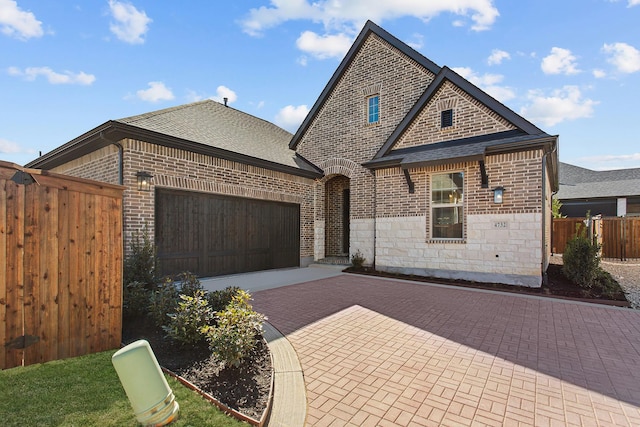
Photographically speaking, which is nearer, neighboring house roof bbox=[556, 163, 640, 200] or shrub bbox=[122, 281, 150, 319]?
shrub bbox=[122, 281, 150, 319]

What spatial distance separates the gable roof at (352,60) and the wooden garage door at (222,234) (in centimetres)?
401

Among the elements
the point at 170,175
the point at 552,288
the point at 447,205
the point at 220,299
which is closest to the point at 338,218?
the point at 447,205

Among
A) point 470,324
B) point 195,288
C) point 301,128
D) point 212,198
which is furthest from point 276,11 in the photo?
point 470,324

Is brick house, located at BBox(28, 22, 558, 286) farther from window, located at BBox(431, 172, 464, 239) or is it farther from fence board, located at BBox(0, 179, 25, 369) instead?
fence board, located at BBox(0, 179, 25, 369)

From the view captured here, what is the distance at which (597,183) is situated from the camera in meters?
25.4

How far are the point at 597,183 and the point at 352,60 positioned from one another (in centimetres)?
2591

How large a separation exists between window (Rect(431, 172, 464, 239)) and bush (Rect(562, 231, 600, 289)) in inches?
109

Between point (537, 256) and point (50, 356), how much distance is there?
9.70m

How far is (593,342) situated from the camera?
4.32 metres

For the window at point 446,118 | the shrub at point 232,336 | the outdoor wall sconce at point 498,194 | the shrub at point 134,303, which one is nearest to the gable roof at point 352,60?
the window at point 446,118

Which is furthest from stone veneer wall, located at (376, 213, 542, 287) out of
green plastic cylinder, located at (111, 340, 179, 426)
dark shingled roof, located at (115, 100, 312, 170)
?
green plastic cylinder, located at (111, 340, 179, 426)

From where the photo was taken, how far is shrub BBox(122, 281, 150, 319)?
4438 millimetres

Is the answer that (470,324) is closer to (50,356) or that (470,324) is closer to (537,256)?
(537,256)

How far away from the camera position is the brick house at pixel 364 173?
7.73m
